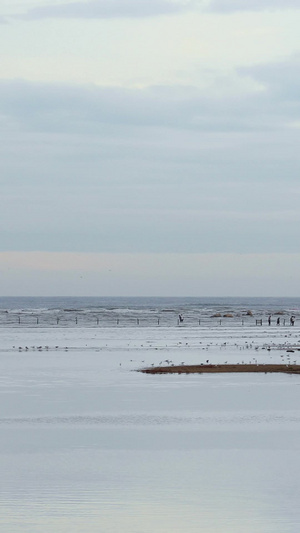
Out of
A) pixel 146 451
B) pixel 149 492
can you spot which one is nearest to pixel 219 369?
pixel 146 451

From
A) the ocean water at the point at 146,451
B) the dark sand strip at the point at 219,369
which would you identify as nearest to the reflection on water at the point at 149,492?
the ocean water at the point at 146,451

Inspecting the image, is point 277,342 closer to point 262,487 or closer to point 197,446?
point 197,446

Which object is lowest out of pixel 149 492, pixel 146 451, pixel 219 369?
pixel 149 492

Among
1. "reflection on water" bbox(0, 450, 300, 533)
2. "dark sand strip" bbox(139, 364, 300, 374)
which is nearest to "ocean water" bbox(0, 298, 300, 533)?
"reflection on water" bbox(0, 450, 300, 533)

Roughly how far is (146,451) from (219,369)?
21529 millimetres

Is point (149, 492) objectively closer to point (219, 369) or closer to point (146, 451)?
point (146, 451)

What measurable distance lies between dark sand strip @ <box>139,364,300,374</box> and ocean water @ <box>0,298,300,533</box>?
4.08 ft

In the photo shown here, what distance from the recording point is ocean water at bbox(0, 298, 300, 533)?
16.2 metres

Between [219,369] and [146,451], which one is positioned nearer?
[146,451]

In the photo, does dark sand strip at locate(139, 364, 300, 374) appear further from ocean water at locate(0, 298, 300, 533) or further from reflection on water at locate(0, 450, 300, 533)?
reflection on water at locate(0, 450, 300, 533)

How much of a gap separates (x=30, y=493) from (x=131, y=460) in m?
3.84

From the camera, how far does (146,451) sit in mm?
22250

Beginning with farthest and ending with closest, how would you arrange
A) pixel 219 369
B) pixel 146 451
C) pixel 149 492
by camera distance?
pixel 219 369 < pixel 146 451 < pixel 149 492

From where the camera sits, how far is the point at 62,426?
26094 millimetres
